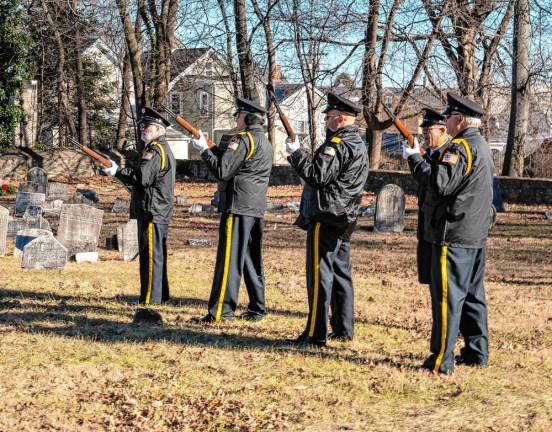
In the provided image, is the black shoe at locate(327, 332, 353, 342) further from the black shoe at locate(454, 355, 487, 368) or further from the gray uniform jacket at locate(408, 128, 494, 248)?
the gray uniform jacket at locate(408, 128, 494, 248)

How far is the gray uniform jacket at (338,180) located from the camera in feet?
25.7

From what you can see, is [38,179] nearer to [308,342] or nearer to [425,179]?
[308,342]

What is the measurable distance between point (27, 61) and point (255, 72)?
55.4ft

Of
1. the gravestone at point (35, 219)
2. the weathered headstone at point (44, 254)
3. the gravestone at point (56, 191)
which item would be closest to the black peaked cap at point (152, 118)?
the weathered headstone at point (44, 254)

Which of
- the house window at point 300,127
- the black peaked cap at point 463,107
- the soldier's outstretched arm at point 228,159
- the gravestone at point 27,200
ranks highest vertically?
the house window at point 300,127

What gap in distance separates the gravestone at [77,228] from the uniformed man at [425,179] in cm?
724

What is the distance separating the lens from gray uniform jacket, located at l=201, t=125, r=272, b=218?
8.97 m

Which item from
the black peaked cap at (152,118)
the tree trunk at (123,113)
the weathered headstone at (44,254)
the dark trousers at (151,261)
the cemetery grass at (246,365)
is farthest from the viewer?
the tree trunk at (123,113)

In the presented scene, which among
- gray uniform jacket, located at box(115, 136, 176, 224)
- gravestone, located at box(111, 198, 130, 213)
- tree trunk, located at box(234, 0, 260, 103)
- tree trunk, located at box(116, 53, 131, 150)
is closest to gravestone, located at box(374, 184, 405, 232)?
tree trunk, located at box(234, 0, 260, 103)

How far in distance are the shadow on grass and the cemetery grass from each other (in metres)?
0.02

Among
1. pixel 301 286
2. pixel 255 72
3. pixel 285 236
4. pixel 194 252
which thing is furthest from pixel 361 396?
pixel 255 72

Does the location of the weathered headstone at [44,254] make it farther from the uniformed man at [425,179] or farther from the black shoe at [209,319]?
the uniformed man at [425,179]

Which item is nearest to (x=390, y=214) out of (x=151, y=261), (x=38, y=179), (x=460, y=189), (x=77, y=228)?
(x=77, y=228)

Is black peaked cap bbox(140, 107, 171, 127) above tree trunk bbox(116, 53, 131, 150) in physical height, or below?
below
